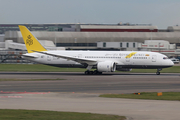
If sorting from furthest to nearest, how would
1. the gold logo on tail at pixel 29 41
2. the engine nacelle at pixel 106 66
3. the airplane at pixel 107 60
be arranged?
the gold logo on tail at pixel 29 41 → the airplane at pixel 107 60 → the engine nacelle at pixel 106 66

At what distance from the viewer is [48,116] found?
15672mm

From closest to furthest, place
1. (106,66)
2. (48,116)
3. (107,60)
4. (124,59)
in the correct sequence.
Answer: (48,116) → (106,66) → (124,59) → (107,60)

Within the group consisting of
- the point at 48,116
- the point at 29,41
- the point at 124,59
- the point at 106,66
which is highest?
the point at 29,41

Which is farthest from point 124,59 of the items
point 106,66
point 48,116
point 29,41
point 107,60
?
point 48,116

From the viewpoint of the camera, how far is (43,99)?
71.5ft

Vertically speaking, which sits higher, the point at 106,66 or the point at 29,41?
the point at 29,41

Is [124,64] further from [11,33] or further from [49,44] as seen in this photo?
[11,33]

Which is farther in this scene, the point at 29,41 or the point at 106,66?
the point at 29,41

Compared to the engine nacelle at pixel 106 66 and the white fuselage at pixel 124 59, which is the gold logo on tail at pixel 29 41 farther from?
the engine nacelle at pixel 106 66

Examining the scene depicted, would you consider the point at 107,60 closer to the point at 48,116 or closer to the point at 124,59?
the point at 124,59

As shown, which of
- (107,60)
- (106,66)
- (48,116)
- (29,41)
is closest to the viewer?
(48,116)

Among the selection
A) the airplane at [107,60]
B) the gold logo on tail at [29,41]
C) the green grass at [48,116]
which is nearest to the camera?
the green grass at [48,116]

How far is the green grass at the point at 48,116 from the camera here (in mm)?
15227

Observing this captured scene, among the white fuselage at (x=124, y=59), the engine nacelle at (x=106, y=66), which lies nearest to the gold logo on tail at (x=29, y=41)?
the white fuselage at (x=124, y=59)
